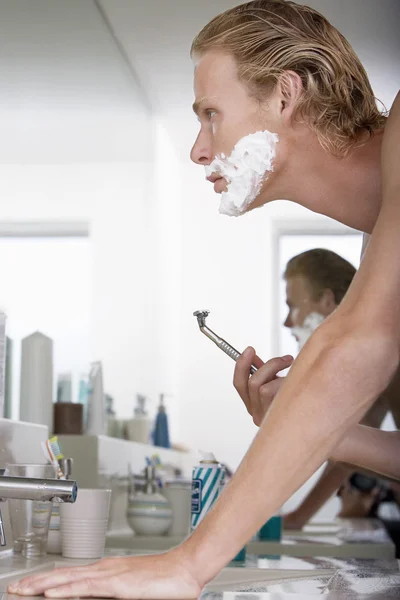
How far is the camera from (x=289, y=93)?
1.09 m

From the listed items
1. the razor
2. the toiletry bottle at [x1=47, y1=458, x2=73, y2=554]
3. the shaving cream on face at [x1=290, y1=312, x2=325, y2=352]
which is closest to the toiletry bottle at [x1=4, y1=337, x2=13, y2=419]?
the toiletry bottle at [x1=47, y1=458, x2=73, y2=554]

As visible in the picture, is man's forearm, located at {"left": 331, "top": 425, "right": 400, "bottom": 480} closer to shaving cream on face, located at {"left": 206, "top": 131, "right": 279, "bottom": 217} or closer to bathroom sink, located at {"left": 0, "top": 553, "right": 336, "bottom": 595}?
bathroom sink, located at {"left": 0, "top": 553, "right": 336, "bottom": 595}

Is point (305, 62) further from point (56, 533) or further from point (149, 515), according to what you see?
point (149, 515)

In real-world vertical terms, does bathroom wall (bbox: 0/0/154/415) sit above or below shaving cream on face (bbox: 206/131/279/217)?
above

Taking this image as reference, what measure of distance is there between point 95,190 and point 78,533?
1.14 m

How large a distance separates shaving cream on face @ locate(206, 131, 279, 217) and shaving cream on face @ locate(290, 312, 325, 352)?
1.58 m

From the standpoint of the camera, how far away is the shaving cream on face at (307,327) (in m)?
2.67

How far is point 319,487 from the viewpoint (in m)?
2.92

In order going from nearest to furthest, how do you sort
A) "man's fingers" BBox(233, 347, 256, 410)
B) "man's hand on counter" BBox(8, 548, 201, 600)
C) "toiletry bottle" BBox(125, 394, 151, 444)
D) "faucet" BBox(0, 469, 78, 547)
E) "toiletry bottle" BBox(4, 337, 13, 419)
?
"man's hand on counter" BBox(8, 548, 201, 600) < "faucet" BBox(0, 469, 78, 547) < "man's fingers" BBox(233, 347, 256, 410) < "toiletry bottle" BBox(4, 337, 13, 419) < "toiletry bottle" BBox(125, 394, 151, 444)

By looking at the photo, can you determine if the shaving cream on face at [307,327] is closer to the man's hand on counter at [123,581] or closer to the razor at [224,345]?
the razor at [224,345]

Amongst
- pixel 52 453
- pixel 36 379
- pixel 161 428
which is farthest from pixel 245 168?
pixel 161 428

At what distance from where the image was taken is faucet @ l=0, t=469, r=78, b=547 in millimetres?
858

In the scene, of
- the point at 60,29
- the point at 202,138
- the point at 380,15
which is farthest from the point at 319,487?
the point at 202,138

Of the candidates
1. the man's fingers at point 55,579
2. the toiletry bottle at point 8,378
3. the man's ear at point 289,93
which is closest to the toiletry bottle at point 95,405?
the toiletry bottle at point 8,378
